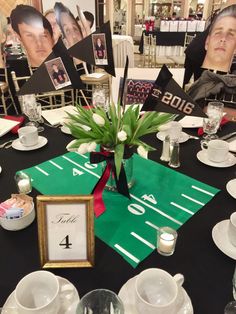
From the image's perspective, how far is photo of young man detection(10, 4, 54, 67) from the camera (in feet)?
9.94

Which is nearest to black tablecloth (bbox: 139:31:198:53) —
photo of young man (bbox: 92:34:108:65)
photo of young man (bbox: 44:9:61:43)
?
photo of young man (bbox: 44:9:61:43)

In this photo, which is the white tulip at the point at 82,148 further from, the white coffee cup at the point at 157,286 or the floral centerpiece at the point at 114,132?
the white coffee cup at the point at 157,286

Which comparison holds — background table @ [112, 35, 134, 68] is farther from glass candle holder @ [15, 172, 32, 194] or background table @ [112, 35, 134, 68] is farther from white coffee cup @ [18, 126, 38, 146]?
glass candle holder @ [15, 172, 32, 194]

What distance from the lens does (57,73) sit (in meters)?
1.34

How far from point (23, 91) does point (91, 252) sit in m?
0.88

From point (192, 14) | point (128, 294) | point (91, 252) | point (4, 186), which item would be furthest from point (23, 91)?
point (192, 14)

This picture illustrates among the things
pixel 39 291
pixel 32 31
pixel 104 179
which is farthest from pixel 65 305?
pixel 32 31

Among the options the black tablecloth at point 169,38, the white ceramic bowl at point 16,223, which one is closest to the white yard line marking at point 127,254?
the white ceramic bowl at point 16,223

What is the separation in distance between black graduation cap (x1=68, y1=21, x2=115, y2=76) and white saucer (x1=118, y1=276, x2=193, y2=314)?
99 cm

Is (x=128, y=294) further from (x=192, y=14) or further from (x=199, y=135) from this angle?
(x=192, y=14)

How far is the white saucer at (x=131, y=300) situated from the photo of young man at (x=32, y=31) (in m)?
3.12

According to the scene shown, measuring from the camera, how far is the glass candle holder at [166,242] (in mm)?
745

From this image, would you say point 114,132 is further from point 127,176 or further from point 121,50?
point 121,50

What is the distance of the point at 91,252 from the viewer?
27.9 inches
